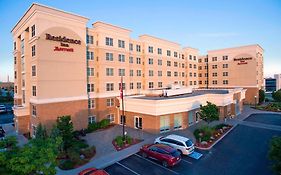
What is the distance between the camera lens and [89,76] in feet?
109

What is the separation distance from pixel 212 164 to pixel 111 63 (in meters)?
24.9

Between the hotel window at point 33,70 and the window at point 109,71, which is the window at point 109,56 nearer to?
the window at point 109,71

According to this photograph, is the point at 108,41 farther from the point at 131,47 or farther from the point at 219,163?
the point at 219,163

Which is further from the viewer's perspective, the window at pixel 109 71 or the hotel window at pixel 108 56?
the window at pixel 109 71

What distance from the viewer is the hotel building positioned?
26.0 meters

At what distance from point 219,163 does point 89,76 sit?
24613 mm

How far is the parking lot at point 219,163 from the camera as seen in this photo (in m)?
16.9

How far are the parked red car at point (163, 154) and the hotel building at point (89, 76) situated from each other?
27.8 feet

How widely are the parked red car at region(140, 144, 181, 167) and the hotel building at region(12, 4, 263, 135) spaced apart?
847cm

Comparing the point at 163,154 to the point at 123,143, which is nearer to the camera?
the point at 163,154

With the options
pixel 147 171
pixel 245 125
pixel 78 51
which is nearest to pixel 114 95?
pixel 78 51

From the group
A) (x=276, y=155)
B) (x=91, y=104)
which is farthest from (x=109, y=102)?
(x=276, y=155)

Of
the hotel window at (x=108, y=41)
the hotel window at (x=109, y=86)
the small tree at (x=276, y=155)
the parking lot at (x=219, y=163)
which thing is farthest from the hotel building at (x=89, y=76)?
the small tree at (x=276, y=155)

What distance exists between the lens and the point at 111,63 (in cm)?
3562
